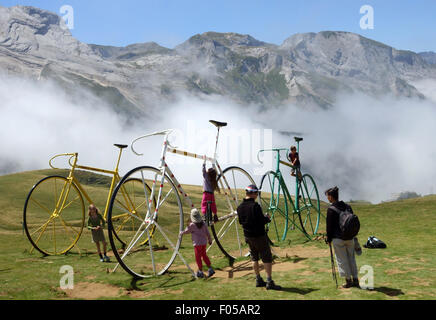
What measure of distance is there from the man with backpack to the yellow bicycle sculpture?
5620mm

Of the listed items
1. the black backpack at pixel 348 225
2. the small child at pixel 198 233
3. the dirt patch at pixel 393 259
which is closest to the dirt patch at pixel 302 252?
the dirt patch at pixel 393 259

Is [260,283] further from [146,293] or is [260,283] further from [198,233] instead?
[146,293]

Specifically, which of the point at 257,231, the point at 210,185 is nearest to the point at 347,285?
the point at 257,231

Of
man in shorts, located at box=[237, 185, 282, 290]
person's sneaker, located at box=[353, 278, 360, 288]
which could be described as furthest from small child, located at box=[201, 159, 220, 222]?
person's sneaker, located at box=[353, 278, 360, 288]

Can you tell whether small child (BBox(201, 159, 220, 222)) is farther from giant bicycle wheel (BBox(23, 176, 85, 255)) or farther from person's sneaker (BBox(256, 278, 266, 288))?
giant bicycle wheel (BBox(23, 176, 85, 255))

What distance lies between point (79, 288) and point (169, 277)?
8.37 feet

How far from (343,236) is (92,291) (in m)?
6.78

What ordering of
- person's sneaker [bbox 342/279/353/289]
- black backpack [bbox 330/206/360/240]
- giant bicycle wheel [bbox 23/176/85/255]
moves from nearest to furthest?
black backpack [bbox 330/206/360/240], person's sneaker [bbox 342/279/353/289], giant bicycle wheel [bbox 23/176/85/255]

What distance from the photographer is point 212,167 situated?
43.3 feet

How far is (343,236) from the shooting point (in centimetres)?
883

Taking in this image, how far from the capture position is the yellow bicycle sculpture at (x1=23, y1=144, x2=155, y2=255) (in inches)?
589

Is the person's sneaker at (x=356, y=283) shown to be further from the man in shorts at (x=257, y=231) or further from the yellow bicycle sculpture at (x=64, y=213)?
the yellow bicycle sculpture at (x=64, y=213)
